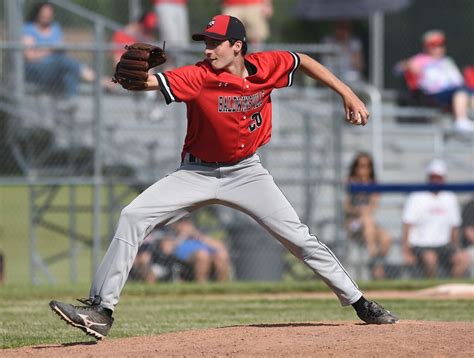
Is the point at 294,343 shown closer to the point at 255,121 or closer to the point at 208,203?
the point at 208,203

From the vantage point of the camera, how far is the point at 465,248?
13156 mm

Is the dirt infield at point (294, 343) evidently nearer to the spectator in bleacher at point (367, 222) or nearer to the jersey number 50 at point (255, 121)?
the jersey number 50 at point (255, 121)

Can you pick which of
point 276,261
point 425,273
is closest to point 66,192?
point 276,261

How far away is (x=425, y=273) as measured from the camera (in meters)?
13.1

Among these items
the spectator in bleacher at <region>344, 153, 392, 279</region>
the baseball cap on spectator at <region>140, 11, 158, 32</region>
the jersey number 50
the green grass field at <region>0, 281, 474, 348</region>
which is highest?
the baseball cap on spectator at <region>140, 11, 158, 32</region>

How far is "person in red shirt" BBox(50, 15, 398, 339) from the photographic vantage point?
6742 mm

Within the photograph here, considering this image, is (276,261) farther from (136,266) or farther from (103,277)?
(103,277)

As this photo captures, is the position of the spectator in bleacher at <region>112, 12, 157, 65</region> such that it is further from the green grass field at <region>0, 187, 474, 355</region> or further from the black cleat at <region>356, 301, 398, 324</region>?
the black cleat at <region>356, 301, 398, 324</region>

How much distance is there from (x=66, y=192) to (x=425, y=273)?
17.4ft

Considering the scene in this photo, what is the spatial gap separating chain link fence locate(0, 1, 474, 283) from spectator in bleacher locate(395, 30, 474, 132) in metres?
2.51

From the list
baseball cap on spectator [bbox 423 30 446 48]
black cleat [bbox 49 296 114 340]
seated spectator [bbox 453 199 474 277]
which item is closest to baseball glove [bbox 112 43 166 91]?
black cleat [bbox 49 296 114 340]

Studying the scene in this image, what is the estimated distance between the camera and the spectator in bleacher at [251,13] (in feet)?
49.9

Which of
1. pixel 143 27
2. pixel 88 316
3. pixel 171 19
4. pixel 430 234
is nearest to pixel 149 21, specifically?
pixel 143 27

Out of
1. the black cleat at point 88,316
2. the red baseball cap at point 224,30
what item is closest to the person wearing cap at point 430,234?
the red baseball cap at point 224,30
